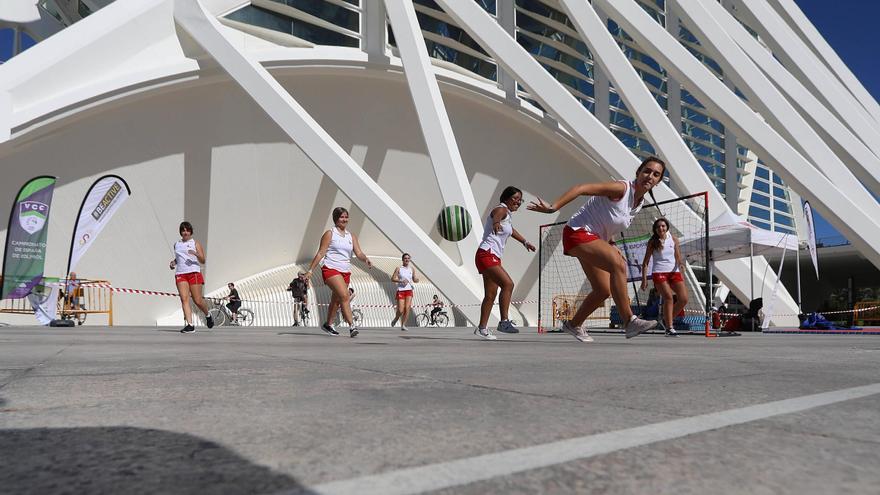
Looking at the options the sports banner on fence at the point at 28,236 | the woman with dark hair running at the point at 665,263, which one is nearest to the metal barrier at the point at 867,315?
the woman with dark hair running at the point at 665,263

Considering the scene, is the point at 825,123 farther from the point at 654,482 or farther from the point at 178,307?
the point at 654,482

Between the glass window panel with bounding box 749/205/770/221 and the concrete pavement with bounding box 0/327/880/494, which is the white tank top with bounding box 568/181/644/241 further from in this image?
the glass window panel with bounding box 749/205/770/221

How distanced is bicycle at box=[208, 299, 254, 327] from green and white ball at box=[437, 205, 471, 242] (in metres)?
8.26

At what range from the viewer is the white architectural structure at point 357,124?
608 inches

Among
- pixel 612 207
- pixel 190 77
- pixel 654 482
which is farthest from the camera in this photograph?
pixel 190 77

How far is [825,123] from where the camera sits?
18.8 m

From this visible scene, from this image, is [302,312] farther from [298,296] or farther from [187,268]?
[187,268]

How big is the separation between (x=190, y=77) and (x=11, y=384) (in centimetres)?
1618

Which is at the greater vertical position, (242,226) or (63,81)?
(63,81)

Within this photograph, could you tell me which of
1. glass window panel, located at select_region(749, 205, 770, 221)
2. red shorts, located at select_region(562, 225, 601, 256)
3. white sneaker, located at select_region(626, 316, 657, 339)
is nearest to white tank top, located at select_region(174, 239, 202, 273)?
red shorts, located at select_region(562, 225, 601, 256)

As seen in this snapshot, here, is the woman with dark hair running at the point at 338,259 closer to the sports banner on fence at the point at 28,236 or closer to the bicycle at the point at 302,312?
the bicycle at the point at 302,312

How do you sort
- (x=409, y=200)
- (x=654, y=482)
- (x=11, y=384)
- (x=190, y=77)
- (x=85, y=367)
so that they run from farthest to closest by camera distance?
(x=409, y=200)
(x=190, y=77)
(x=85, y=367)
(x=11, y=384)
(x=654, y=482)

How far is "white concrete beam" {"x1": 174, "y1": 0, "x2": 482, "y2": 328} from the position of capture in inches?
586

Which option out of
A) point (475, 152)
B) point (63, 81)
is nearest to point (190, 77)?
point (63, 81)
